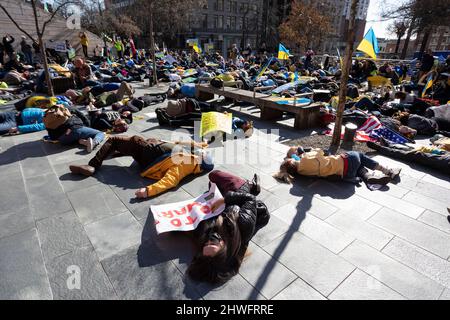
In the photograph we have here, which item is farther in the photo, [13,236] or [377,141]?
[377,141]

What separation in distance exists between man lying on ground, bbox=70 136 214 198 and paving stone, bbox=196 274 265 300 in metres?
1.72

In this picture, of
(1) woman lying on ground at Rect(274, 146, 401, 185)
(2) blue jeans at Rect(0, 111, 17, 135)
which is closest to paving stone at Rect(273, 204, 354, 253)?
(1) woman lying on ground at Rect(274, 146, 401, 185)

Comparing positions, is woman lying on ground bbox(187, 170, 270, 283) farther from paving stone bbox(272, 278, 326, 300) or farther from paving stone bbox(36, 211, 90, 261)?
paving stone bbox(36, 211, 90, 261)

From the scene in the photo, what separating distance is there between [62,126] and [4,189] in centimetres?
179

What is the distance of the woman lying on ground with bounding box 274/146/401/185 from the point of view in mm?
4059

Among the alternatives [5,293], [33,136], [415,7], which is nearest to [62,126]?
[33,136]

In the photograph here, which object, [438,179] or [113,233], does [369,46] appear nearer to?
[438,179]

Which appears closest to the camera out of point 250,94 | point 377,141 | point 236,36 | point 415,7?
point 377,141

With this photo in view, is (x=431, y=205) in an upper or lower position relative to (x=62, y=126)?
lower

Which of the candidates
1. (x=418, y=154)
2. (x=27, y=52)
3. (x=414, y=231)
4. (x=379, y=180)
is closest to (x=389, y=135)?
(x=418, y=154)

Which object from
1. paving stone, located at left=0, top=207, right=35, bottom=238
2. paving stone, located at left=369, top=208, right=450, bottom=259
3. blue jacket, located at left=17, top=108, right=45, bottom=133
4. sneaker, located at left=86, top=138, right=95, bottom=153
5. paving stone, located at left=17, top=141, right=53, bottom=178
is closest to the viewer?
paving stone, located at left=369, top=208, right=450, bottom=259

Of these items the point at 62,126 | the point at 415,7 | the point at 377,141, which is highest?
the point at 415,7
